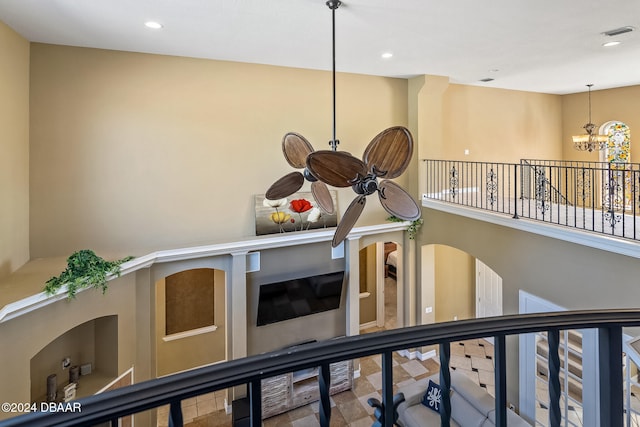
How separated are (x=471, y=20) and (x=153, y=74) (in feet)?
13.0

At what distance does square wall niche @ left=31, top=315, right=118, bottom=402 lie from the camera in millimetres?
4047

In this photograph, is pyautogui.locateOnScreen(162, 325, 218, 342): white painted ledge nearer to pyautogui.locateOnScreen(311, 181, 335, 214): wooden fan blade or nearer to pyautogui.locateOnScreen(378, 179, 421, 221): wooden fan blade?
pyautogui.locateOnScreen(311, 181, 335, 214): wooden fan blade

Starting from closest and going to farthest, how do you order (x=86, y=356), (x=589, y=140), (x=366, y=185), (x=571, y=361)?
(x=366, y=185)
(x=86, y=356)
(x=571, y=361)
(x=589, y=140)

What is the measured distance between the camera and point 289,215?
5777 mm

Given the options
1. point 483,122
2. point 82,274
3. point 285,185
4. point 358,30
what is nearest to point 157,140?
point 82,274

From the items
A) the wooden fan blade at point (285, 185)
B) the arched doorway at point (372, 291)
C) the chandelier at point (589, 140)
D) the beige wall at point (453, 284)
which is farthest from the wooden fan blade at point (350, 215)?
the chandelier at point (589, 140)

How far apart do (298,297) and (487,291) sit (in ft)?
14.4

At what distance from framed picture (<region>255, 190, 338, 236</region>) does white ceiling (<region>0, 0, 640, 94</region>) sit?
2.07 metres

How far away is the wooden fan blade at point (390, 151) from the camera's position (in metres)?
2.29

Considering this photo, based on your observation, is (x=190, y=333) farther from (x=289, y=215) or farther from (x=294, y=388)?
(x=289, y=215)

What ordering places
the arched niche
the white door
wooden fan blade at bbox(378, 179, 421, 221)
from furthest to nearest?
the white door
the arched niche
wooden fan blade at bbox(378, 179, 421, 221)

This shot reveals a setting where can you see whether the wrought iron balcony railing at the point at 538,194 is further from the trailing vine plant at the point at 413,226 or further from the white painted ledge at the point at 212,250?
the white painted ledge at the point at 212,250

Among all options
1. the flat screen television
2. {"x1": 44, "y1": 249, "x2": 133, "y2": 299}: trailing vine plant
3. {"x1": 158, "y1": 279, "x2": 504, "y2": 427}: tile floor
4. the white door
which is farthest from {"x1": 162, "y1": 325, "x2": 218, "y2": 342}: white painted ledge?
the white door

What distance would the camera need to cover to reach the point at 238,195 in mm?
5457
